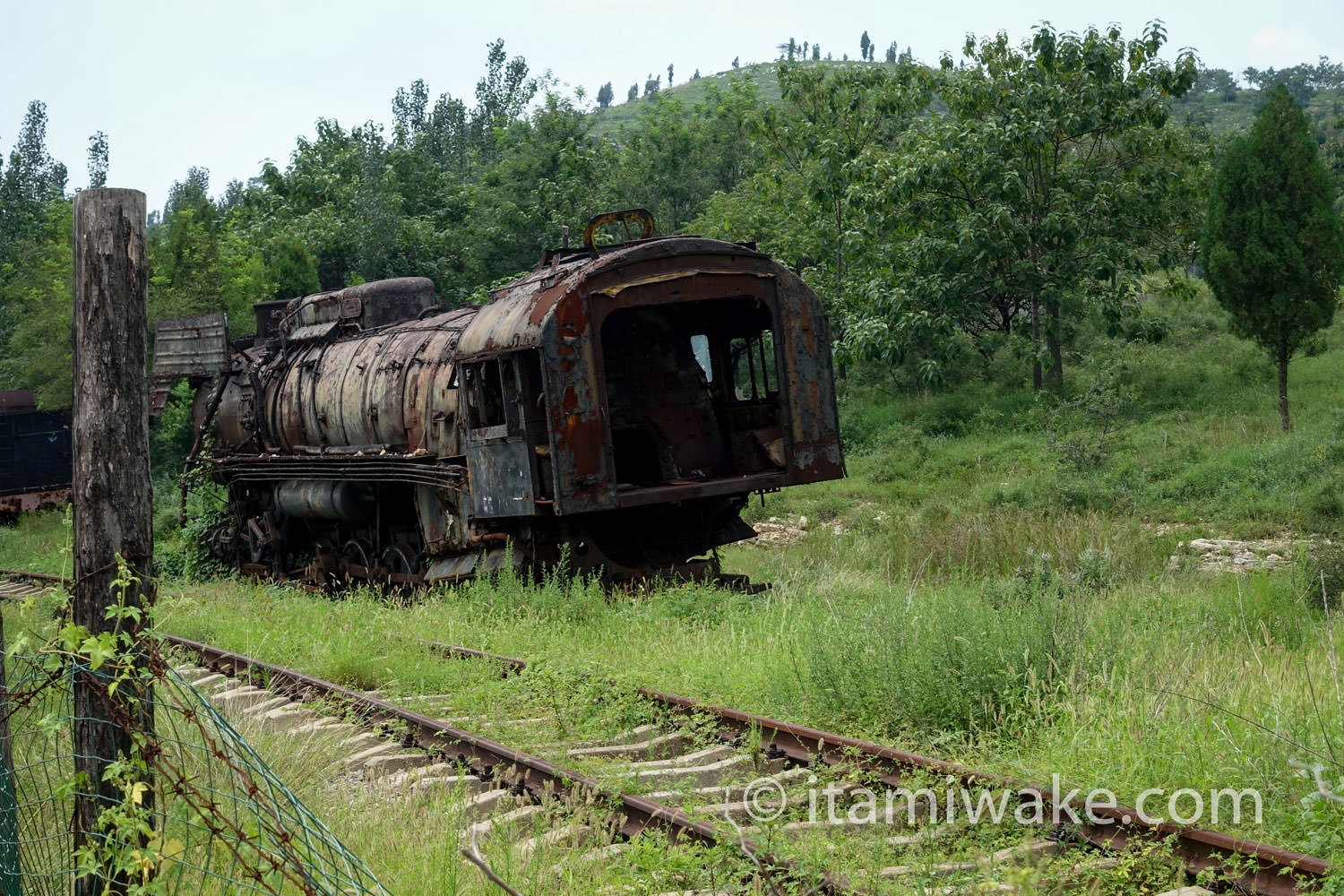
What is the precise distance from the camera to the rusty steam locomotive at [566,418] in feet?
35.1

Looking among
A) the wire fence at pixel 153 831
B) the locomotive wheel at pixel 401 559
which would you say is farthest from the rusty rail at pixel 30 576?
the wire fence at pixel 153 831

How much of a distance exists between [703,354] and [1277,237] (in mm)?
11329

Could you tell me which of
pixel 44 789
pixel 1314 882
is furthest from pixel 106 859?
pixel 1314 882

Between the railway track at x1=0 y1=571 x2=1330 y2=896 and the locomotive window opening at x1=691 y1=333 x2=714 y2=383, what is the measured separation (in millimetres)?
6301

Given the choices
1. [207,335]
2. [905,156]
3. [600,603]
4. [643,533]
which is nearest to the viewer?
[600,603]

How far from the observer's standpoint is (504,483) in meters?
11.2

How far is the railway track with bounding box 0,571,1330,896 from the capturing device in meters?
4.27

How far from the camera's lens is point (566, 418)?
10430 mm

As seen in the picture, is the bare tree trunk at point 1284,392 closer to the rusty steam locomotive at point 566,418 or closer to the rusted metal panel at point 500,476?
the rusty steam locomotive at point 566,418

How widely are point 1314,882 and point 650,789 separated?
289 cm

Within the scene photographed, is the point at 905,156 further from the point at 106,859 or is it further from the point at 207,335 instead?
the point at 106,859

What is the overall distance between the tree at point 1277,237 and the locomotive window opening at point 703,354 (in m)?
10.8


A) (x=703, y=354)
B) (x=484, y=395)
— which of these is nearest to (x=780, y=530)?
(x=703, y=354)

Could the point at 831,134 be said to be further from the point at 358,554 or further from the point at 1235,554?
the point at 358,554
